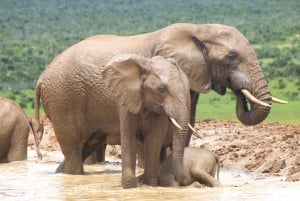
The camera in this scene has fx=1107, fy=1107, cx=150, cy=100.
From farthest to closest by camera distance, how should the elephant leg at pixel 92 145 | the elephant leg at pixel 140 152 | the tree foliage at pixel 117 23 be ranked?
the tree foliage at pixel 117 23 < the elephant leg at pixel 92 145 < the elephant leg at pixel 140 152

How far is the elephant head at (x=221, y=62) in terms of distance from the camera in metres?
12.0

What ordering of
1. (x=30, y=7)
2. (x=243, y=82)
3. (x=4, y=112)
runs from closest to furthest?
(x=243, y=82), (x=4, y=112), (x=30, y=7)

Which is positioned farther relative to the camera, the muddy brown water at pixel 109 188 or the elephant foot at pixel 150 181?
the elephant foot at pixel 150 181

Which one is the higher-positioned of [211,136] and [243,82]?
[243,82]

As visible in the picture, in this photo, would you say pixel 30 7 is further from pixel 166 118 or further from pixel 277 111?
pixel 166 118

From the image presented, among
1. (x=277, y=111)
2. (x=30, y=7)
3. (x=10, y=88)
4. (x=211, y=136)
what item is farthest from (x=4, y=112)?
(x=30, y=7)

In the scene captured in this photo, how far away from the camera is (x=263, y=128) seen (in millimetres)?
16672

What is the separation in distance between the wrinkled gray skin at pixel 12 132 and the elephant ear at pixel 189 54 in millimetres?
3250

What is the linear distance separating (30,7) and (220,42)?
57991mm

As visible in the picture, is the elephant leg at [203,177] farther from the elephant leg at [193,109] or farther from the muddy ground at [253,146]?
the elephant leg at [193,109]

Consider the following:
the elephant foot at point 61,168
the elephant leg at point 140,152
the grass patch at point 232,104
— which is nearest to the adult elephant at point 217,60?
the elephant leg at point 140,152

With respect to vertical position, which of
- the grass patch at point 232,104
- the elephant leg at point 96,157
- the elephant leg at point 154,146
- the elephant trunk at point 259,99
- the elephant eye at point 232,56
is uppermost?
the elephant eye at point 232,56

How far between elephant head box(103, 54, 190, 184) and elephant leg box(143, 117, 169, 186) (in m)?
0.19

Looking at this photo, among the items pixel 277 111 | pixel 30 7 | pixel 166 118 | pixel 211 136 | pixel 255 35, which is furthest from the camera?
pixel 30 7
